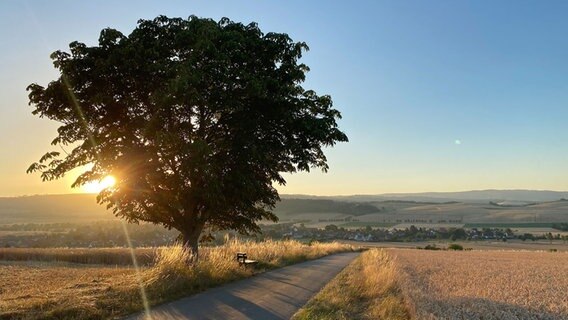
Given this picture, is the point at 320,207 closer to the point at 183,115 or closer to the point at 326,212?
the point at 326,212

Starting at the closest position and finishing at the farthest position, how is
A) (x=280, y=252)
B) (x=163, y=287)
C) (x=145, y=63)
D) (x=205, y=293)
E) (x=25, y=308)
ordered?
(x=25, y=308) → (x=163, y=287) → (x=205, y=293) → (x=145, y=63) → (x=280, y=252)

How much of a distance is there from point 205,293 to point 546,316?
913cm

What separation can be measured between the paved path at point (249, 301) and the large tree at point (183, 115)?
3312 mm

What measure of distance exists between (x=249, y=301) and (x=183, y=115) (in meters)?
8.52

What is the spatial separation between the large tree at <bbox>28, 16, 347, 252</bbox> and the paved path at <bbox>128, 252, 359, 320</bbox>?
3.31 meters

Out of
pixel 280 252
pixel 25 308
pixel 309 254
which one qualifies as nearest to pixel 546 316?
pixel 25 308

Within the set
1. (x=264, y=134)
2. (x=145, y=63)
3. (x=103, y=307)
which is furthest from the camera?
(x=264, y=134)

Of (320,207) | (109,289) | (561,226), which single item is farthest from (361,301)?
(320,207)

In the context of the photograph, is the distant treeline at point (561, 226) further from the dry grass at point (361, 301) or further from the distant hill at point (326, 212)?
the dry grass at point (361, 301)

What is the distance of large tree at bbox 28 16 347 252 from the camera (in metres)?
17.6

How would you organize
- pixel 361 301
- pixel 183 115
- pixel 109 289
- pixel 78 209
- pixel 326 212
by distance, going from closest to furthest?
pixel 109 289 < pixel 361 301 < pixel 183 115 < pixel 326 212 < pixel 78 209

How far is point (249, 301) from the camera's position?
45.8 ft

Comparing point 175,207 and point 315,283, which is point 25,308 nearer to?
point 175,207

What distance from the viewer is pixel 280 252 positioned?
102ft
